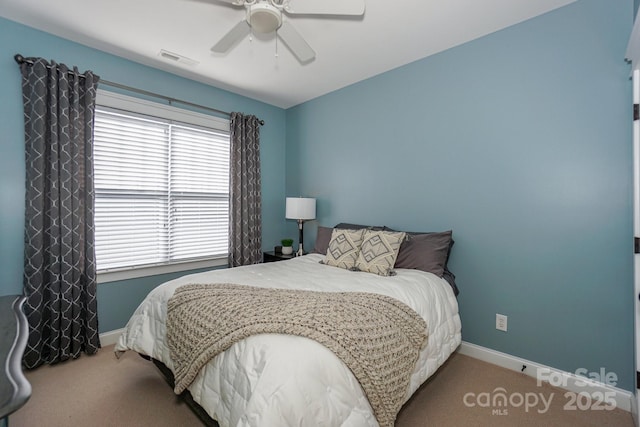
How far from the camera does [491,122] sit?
2404mm

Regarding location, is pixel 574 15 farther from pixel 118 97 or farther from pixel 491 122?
pixel 118 97

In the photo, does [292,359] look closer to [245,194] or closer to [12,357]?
[12,357]

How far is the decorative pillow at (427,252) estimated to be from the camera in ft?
7.86

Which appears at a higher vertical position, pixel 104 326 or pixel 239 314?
pixel 239 314

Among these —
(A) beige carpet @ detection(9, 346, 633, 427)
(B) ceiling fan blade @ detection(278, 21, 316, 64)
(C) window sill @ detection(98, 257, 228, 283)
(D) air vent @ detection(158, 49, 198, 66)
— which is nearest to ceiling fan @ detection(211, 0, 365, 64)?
(B) ceiling fan blade @ detection(278, 21, 316, 64)

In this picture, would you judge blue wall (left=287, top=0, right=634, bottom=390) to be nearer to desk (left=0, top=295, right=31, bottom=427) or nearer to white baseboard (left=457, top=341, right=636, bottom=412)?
white baseboard (left=457, top=341, right=636, bottom=412)

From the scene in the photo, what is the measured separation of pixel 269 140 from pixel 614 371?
394cm

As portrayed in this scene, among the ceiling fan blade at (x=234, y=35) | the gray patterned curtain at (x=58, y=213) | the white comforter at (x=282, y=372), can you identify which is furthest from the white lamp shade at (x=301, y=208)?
the gray patterned curtain at (x=58, y=213)

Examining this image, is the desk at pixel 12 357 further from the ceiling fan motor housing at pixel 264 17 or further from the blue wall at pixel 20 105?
the ceiling fan motor housing at pixel 264 17

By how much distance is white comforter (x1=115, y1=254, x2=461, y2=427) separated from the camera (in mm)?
1077

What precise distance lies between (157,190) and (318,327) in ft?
8.33

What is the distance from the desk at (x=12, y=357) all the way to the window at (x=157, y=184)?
1.55 m

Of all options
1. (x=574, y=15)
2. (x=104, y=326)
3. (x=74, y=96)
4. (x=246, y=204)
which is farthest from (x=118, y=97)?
(x=574, y=15)

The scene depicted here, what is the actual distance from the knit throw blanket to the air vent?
7.20 feet
